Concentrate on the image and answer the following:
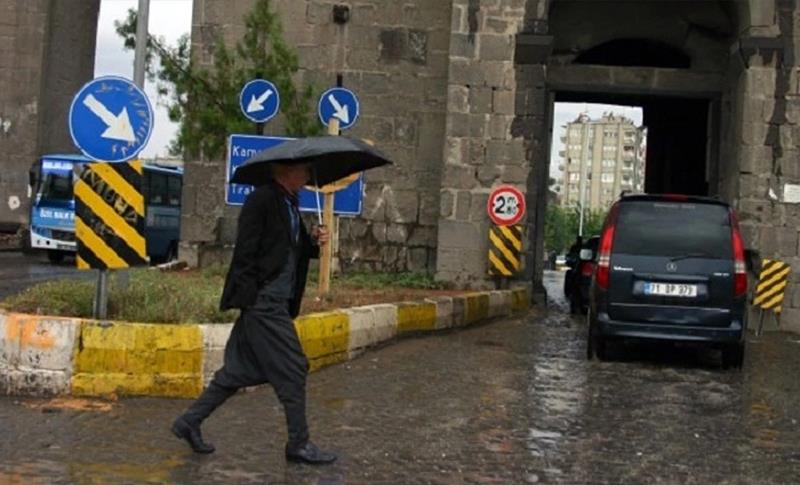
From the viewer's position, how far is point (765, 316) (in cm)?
1631

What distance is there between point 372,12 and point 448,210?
4.11 metres

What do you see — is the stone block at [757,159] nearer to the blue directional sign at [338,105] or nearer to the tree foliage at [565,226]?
the blue directional sign at [338,105]

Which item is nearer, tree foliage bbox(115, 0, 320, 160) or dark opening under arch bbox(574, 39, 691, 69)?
tree foliage bbox(115, 0, 320, 160)

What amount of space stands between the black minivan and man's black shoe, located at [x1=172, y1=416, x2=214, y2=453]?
5.67 meters

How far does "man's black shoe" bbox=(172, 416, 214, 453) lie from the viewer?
20.1 ft

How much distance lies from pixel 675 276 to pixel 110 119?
581cm

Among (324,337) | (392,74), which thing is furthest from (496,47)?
(324,337)

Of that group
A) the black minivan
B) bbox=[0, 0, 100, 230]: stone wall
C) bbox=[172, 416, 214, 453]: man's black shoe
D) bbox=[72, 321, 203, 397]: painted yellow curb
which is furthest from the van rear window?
bbox=[0, 0, 100, 230]: stone wall

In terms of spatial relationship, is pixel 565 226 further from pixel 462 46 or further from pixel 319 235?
pixel 319 235

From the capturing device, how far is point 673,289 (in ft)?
34.7

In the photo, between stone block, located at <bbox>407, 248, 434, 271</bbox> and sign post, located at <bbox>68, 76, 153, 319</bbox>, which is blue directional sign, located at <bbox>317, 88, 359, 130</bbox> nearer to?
sign post, located at <bbox>68, 76, 153, 319</bbox>

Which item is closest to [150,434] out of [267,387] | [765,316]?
[267,387]

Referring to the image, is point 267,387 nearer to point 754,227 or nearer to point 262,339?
point 262,339

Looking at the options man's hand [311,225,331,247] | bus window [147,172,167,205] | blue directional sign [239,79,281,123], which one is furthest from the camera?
bus window [147,172,167,205]
